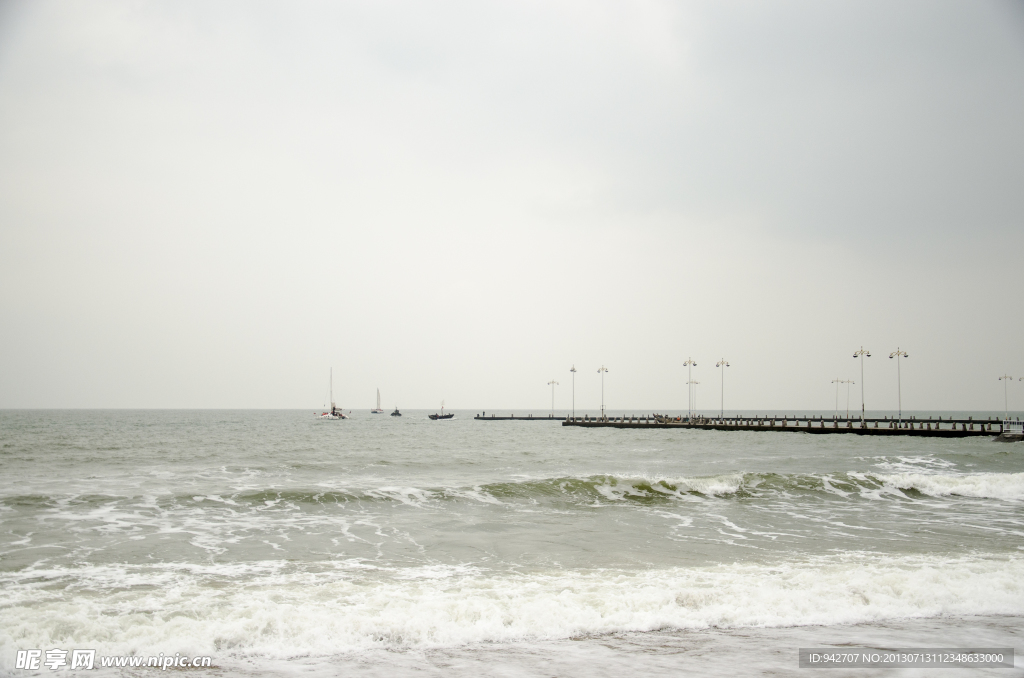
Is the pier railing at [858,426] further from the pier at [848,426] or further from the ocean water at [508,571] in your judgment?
the ocean water at [508,571]

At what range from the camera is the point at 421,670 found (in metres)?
7.27

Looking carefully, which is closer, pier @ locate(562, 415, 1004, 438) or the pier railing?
the pier railing

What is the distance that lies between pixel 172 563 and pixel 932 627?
14.4m

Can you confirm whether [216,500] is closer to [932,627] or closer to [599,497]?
[599,497]

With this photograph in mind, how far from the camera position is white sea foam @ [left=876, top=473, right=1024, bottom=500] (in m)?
25.5

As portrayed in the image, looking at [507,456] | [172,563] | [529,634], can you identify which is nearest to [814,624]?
[529,634]

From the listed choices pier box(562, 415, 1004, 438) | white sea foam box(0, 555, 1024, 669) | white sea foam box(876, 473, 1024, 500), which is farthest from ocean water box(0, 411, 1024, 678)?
pier box(562, 415, 1004, 438)

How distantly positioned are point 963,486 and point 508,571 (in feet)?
82.0

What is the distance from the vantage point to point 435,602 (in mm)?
9875

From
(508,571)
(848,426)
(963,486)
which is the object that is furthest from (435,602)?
(848,426)

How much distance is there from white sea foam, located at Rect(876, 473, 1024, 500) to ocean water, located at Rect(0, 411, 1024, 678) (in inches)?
6.8

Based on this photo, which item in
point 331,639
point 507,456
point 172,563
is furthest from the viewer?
point 507,456

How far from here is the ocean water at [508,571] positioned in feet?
26.6

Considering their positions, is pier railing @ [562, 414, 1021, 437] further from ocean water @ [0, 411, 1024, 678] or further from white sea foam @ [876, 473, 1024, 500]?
ocean water @ [0, 411, 1024, 678]
